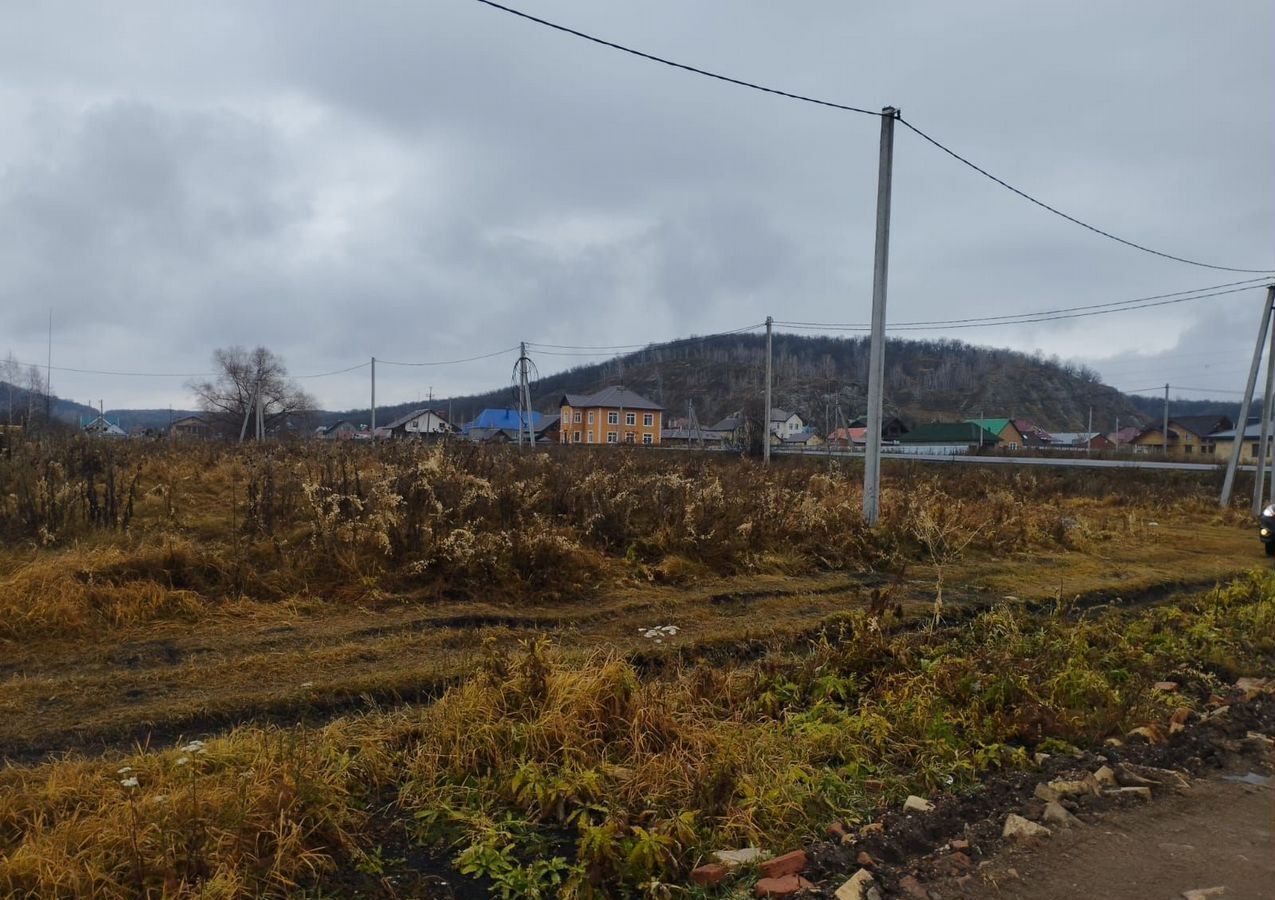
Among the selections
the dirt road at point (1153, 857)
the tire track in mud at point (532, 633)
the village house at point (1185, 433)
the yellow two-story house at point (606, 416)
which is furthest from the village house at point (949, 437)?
the dirt road at point (1153, 857)

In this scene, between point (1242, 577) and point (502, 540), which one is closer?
point (502, 540)

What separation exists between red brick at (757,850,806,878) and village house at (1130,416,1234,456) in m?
91.5

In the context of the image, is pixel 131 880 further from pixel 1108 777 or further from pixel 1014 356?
pixel 1014 356

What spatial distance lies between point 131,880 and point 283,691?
6.85 ft

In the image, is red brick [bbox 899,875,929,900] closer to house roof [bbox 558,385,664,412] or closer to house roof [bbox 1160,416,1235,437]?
house roof [bbox 558,385,664,412]

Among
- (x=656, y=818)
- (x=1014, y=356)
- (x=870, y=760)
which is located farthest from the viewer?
(x=1014, y=356)

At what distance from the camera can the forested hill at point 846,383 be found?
126812 millimetres

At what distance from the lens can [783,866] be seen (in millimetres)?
2814

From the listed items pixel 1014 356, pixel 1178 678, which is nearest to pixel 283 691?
pixel 1178 678

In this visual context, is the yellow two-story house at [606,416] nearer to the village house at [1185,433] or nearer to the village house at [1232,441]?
the village house at [1232,441]

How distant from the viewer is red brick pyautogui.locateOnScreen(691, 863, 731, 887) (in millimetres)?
2785

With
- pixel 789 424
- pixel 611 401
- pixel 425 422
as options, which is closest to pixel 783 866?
pixel 425 422

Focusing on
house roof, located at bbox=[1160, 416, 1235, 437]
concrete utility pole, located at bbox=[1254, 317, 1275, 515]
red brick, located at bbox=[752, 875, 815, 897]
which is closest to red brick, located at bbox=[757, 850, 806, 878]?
red brick, located at bbox=[752, 875, 815, 897]

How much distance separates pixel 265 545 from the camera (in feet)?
24.2
